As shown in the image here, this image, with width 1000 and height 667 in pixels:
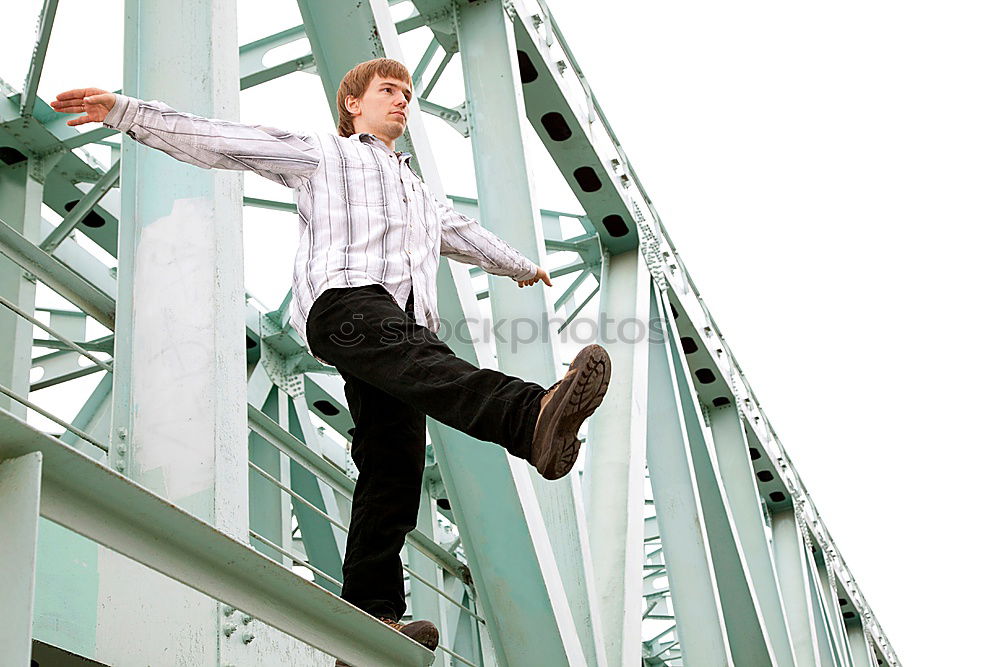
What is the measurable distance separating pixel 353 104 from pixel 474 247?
66 cm

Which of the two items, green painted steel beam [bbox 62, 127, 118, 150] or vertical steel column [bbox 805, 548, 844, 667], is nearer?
green painted steel beam [bbox 62, 127, 118, 150]

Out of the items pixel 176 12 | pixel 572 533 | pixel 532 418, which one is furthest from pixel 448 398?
pixel 572 533

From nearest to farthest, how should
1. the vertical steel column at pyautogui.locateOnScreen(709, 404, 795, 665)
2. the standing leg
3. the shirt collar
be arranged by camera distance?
the standing leg
the shirt collar
the vertical steel column at pyautogui.locateOnScreen(709, 404, 795, 665)

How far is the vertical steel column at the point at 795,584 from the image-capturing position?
1275cm

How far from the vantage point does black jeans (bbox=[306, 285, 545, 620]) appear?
3.25 m

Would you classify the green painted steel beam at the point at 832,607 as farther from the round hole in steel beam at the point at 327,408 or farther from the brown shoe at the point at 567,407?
the brown shoe at the point at 567,407

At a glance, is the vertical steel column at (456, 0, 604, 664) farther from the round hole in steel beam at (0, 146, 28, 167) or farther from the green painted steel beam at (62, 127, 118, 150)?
the round hole in steel beam at (0, 146, 28, 167)

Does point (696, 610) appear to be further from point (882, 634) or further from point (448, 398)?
point (882, 634)

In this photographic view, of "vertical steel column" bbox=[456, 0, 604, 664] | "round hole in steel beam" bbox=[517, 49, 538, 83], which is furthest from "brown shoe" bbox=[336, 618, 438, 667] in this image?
"round hole in steel beam" bbox=[517, 49, 538, 83]

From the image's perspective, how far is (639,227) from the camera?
948 cm

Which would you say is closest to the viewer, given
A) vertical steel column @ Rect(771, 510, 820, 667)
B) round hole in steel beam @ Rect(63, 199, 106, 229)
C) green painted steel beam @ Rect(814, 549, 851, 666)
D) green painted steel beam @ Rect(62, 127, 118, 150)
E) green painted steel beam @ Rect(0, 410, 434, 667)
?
green painted steel beam @ Rect(0, 410, 434, 667)

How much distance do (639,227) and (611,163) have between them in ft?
1.74

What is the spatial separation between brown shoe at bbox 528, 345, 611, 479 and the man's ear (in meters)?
1.50

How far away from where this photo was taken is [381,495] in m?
3.77
